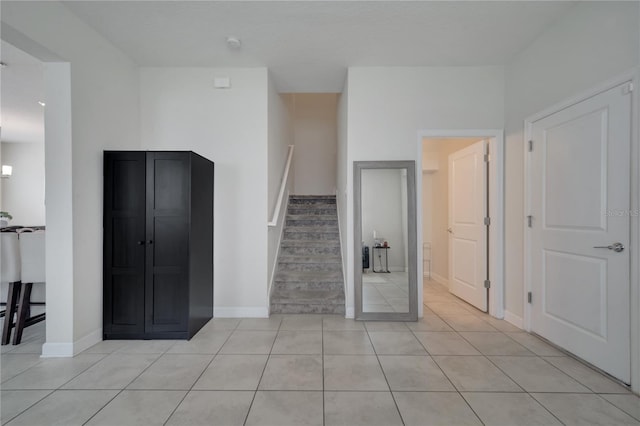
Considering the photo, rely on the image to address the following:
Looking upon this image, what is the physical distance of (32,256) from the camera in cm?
268

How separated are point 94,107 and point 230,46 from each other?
1443 millimetres

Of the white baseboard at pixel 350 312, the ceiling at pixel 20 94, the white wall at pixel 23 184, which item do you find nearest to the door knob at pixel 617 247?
the white baseboard at pixel 350 312

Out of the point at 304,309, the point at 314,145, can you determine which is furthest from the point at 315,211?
the point at 314,145

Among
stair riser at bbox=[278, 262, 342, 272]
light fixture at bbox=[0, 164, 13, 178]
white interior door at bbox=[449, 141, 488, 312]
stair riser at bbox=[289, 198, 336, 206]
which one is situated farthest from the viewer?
light fixture at bbox=[0, 164, 13, 178]

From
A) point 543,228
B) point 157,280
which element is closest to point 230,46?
point 157,280

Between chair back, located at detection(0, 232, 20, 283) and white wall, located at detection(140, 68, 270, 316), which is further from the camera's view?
white wall, located at detection(140, 68, 270, 316)

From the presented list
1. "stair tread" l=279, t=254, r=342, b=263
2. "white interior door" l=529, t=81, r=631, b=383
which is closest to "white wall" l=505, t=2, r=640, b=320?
"white interior door" l=529, t=81, r=631, b=383

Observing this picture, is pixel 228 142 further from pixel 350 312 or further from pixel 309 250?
pixel 350 312

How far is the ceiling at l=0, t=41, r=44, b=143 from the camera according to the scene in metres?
3.15

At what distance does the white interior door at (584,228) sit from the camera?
81.4 inches

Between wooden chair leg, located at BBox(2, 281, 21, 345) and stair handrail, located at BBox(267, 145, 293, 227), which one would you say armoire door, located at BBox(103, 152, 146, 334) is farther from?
stair handrail, located at BBox(267, 145, 293, 227)

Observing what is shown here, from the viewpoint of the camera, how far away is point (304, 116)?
6402mm

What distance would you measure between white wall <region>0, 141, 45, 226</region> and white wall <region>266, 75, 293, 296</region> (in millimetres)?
5954

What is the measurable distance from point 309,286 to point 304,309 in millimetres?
315
